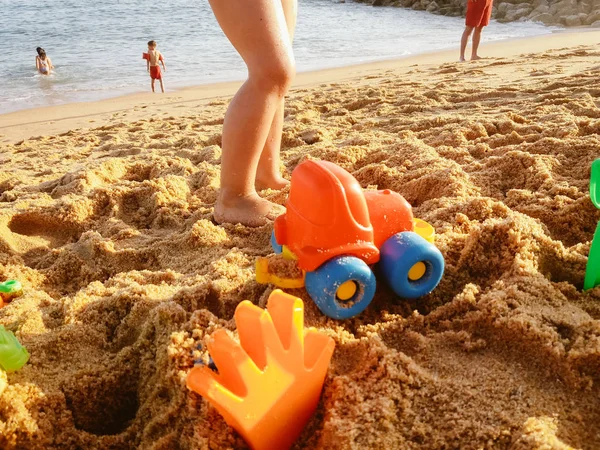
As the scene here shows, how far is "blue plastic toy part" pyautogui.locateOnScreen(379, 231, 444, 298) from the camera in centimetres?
129

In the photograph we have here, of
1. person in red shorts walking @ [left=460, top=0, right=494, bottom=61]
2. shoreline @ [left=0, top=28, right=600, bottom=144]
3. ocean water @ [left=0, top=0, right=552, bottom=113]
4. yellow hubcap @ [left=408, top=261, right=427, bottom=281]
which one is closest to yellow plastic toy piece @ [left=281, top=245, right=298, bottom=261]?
yellow hubcap @ [left=408, top=261, right=427, bottom=281]

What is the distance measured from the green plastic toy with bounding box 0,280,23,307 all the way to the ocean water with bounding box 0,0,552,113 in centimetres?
523

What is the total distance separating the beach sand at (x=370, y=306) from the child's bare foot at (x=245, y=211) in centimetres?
7

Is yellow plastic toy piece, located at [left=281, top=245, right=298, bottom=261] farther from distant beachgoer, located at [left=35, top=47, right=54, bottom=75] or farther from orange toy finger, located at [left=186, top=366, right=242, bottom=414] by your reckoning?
distant beachgoer, located at [left=35, top=47, right=54, bottom=75]

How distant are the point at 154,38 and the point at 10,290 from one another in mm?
9854

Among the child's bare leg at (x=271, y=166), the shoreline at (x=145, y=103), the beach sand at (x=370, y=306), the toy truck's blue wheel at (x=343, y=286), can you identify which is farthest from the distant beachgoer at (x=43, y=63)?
the toy truck's blue wheel at (x=343, y=286)

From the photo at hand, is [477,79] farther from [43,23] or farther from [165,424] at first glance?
[43,23]

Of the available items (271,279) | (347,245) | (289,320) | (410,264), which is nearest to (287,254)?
(271,279)

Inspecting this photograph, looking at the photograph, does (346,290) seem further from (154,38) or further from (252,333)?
(154,38)

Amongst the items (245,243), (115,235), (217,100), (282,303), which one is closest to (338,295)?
(282,303)

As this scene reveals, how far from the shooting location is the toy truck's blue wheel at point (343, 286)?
4.04ft

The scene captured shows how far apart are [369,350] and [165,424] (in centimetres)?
49

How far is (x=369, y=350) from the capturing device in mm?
1160

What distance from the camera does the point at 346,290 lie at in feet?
4.16
